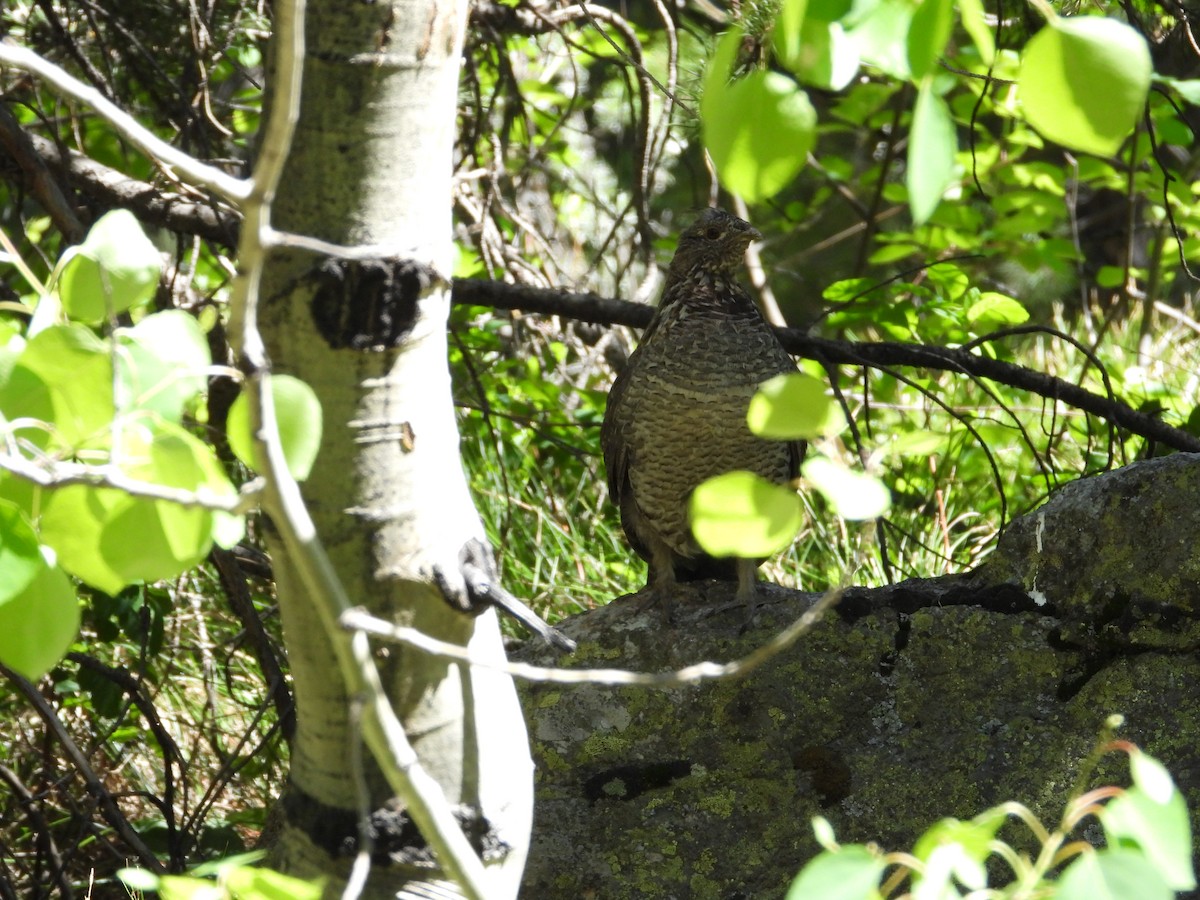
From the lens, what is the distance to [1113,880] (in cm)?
83

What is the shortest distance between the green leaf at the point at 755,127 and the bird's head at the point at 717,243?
238 centimetres

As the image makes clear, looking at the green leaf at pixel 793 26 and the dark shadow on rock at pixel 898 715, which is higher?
A: the green leaf at pixel 793 26

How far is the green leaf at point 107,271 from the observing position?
109 cm

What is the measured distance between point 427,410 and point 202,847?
7.40 feet

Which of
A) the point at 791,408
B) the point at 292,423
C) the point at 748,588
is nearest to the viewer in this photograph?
the point at 791,408

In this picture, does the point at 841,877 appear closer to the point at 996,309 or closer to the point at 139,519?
the point at 139,519

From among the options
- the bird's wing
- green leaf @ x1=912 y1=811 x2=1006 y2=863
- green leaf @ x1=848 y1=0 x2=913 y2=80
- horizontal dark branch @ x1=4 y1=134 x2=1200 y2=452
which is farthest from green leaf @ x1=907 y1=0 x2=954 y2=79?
the bird's wing

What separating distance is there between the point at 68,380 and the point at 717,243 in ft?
7.95

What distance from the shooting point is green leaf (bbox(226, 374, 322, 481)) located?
3.32ft

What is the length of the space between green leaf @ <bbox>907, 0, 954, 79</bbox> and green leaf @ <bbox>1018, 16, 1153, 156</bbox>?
6 cm

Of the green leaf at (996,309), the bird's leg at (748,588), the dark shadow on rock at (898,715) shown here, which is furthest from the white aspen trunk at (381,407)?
the green leaf at (996,309)

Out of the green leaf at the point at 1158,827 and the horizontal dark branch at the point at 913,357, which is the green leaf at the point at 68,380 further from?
the horizontal dark branch at the point at 913,357

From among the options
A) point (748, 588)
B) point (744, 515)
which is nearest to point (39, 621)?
point (744, 515)

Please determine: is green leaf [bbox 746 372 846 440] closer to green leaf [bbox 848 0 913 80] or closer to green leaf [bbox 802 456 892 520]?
green leaf [bbox 802 456 892 520]
